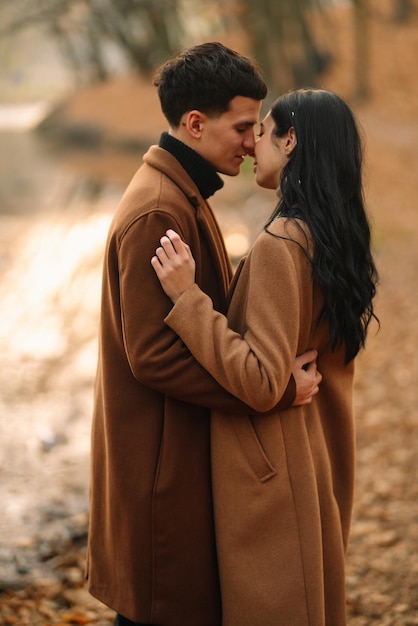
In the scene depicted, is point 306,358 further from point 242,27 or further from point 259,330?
point 242,27

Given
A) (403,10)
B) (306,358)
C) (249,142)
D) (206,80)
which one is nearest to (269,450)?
(306,358)

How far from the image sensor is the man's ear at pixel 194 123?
250 centimetres

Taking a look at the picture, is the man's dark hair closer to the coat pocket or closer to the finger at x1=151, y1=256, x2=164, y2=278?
the finger at x1=151, y1=256, x2=164, y2=278

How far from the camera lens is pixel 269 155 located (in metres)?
2.49

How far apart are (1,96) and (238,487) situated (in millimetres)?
73648

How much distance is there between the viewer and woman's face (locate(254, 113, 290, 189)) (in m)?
2.46

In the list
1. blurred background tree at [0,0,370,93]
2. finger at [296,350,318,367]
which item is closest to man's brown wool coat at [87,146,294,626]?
finger at [296,350,318,367]

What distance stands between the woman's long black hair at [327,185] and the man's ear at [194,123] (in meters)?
0.25

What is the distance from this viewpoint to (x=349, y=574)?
4105 millimetres

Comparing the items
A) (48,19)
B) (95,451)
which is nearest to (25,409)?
(95,451)

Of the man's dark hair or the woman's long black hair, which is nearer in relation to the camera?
the woman's long black hair

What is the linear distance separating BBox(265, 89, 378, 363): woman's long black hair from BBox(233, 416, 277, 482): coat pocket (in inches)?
15.1

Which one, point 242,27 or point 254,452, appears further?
point 242,27

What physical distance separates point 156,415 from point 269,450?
0.36 m
